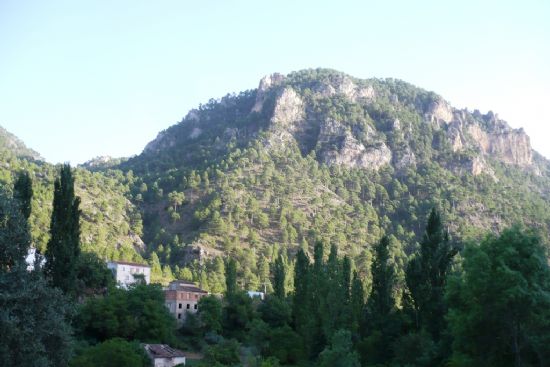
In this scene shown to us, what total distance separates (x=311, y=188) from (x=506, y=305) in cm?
13092

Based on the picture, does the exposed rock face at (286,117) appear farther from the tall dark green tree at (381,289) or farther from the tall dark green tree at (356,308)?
the tall dark green tree at (381,289)

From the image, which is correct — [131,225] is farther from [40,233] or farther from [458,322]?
[458,322]

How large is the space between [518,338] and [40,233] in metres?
74.1

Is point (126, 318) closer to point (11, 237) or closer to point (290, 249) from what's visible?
point (11, 237)

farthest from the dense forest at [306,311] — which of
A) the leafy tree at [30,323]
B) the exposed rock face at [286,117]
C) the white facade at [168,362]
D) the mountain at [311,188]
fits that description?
the exposed rock face at [286,117]

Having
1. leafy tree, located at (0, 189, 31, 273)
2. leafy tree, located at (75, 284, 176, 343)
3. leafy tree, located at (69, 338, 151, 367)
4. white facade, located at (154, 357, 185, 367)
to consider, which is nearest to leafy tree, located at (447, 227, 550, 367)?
leafy tree, located at (0, 189, 31, 273)

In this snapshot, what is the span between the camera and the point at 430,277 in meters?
45.7


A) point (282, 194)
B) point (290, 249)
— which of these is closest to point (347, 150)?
point (282, 194)

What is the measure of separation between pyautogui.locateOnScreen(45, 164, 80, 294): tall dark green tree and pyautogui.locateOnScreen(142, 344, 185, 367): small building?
42.1 ft

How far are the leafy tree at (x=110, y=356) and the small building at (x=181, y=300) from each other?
91.5 ft

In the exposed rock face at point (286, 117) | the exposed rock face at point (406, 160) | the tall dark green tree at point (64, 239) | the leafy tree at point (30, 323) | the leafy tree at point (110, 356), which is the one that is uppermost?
the exposed rock face at point (286, 117)

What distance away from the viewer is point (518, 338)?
2867 centimetres

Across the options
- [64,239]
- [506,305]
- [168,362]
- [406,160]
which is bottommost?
[168,362]

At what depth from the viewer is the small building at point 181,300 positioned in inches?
2945
